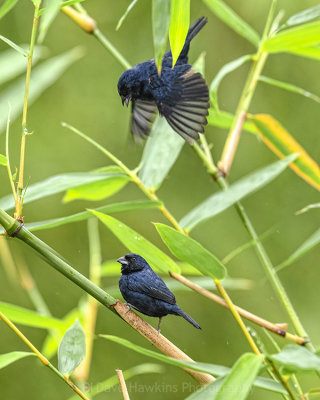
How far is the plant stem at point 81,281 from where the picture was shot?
0.88 metres

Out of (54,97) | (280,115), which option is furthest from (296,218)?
(54,97)

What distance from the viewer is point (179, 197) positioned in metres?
4.44

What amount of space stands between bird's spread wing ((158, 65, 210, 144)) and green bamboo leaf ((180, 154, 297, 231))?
0.22 m

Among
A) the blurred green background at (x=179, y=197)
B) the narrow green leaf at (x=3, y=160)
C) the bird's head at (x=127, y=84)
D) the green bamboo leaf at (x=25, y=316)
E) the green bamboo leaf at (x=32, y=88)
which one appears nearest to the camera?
the narrow green leaf at (x=3, y=160)

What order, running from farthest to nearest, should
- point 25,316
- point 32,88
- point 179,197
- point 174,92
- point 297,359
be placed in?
point 179,197, point 32,88, point 25,316, point 174,92, point 297,359

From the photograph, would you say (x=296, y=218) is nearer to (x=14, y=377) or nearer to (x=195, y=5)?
(x=195, y=5)

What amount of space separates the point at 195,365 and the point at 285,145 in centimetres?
82

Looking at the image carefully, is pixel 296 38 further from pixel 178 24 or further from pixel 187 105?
pixel 178 24

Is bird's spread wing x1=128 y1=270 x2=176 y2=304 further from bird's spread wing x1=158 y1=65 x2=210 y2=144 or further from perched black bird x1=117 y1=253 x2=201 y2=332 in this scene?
bird's spread wing x1=158 y1=65 x2=210 y2=144

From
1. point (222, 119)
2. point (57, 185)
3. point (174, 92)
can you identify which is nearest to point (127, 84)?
point (174, 92)

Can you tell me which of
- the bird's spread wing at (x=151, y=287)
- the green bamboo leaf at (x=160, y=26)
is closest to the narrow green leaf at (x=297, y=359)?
the bird's spread wing at (x=151, y=287)

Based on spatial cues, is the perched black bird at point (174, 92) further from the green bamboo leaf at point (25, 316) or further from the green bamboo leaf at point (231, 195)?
the green bamboo leaf at point (25, 316)

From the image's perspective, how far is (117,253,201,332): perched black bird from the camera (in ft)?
3.65

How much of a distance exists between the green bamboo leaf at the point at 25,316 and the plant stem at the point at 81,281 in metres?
0.49
